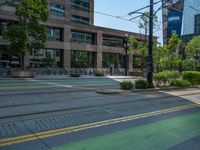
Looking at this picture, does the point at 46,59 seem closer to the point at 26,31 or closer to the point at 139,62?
the point at 26,31

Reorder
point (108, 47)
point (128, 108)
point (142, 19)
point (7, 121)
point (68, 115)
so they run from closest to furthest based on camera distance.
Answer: point (7, 121), point (68, 115), point (128, 108), point (142, 19), point (108, 47)

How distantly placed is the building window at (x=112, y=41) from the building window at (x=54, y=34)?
39.3 ft

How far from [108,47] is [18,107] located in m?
48.5

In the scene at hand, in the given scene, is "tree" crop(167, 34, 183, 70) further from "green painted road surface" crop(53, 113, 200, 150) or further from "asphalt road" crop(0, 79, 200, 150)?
"green painted road surface" crop(53, 113, 200, 150)

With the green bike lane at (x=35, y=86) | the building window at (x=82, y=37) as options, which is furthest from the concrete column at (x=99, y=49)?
the green bike lane at (x=35, y=86)

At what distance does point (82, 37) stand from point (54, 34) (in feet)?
23.0

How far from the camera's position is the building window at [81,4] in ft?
197

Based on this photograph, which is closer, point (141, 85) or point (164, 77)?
point (141, 85)

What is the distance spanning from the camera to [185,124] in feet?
24.6

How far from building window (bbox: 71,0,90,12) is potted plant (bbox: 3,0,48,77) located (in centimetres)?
2906

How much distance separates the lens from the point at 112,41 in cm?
5888

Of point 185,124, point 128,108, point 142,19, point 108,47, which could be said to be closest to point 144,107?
point 128,108

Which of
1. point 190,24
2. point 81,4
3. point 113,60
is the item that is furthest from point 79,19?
point 190,24

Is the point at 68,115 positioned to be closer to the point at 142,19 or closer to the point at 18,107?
the point at 18,107
